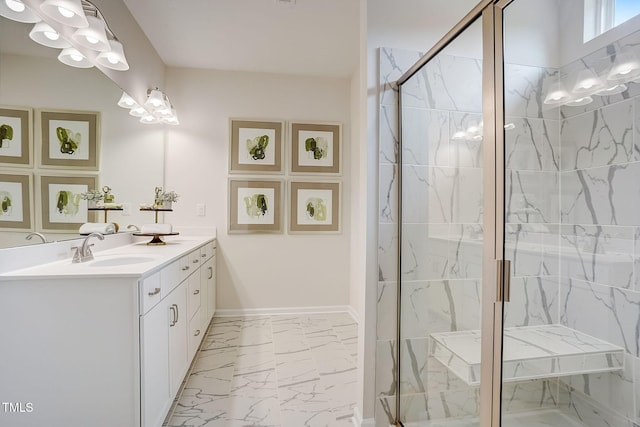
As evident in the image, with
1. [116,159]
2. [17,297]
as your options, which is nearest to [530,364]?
[17,297]

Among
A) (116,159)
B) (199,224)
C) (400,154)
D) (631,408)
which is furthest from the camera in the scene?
(199,224)

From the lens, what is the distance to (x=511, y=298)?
1.08 meters

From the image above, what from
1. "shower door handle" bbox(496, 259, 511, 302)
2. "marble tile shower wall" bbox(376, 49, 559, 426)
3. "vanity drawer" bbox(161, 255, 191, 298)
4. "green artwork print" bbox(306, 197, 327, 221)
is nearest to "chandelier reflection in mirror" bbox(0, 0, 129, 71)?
"vanity drawer" bbox(161, 255, 191, 298)

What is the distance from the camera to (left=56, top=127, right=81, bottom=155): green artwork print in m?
1.66

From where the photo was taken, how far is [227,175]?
3297 mm

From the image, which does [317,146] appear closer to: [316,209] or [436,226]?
[316,209]

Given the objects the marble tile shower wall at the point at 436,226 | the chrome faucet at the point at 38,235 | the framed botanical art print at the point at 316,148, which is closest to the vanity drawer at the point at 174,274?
the chrome faucet at the point at 38,235

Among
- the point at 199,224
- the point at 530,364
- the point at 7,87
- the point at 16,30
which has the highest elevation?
the point at 16,30

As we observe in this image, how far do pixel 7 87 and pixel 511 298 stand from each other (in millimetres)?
2146

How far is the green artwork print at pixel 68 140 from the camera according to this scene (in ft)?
5.45

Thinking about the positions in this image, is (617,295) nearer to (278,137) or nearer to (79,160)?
(79,160)

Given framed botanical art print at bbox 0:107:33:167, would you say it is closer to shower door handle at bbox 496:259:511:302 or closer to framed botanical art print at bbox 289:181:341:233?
shower door handle at bbox 496:259:511:302

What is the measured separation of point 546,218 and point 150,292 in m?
1.67

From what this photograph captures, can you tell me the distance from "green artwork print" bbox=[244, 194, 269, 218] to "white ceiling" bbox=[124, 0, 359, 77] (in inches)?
53.0
